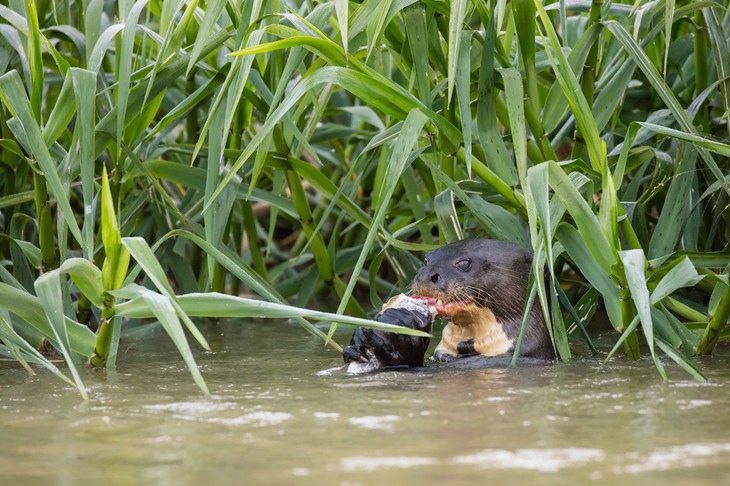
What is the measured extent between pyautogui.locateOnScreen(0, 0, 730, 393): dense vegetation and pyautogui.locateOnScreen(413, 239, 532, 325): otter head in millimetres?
92

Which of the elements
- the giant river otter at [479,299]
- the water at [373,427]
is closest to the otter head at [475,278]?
the giant river otter at [479,299]

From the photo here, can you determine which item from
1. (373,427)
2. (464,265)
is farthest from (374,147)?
(373,427)

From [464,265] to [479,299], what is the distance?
0.34 ft

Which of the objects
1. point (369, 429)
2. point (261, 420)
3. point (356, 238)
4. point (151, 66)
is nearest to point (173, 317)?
point (261, 420)

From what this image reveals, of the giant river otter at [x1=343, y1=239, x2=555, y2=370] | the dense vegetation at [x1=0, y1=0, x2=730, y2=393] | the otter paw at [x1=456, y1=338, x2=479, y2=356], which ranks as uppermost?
the dense vegetation at [x1=0, y1=0, x2=730, y2=393]

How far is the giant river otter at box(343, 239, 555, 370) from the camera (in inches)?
117

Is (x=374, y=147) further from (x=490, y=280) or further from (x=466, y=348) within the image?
(x=466, y=348)

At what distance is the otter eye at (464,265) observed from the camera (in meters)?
3.03

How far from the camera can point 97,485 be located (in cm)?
169

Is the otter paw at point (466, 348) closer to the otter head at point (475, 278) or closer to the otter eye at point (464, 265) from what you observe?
the otter head at point (475, 278)

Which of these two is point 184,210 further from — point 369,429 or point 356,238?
point 369,429

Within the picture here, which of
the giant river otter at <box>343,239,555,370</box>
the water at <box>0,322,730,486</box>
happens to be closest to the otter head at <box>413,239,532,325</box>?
the giant river otter at <box>343,239,555,370</box>

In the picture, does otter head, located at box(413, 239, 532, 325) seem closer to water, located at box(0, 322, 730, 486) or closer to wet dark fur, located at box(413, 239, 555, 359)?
wet dark fur, located at box(413, 239, 555, 359)

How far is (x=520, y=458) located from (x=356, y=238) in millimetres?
2423
